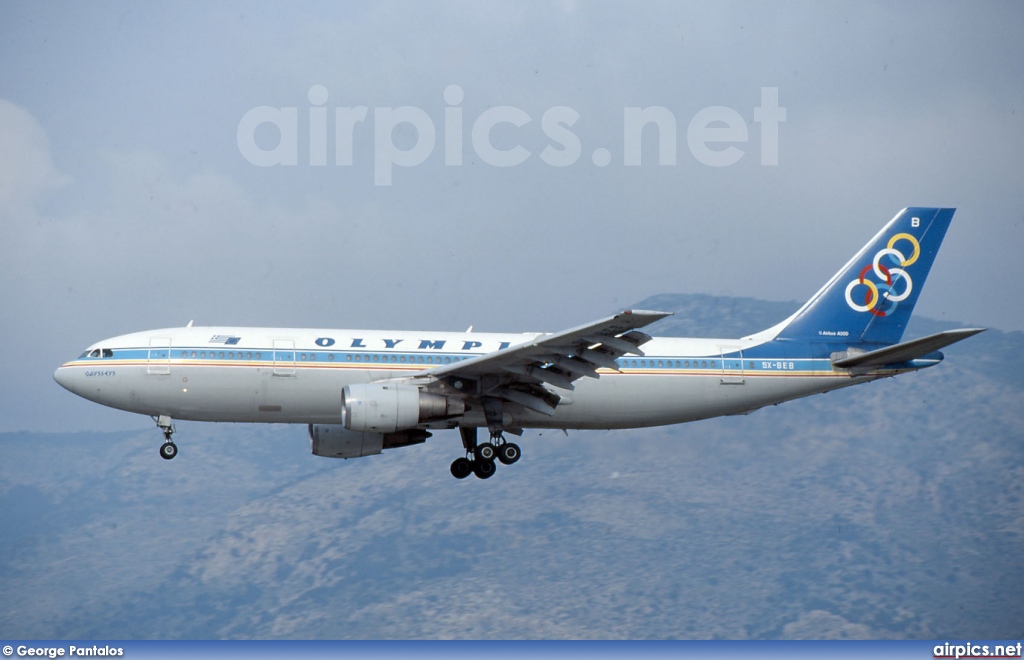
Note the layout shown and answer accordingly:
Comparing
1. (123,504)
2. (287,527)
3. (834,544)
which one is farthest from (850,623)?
(123,504)

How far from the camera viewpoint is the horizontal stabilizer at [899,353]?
3897cm

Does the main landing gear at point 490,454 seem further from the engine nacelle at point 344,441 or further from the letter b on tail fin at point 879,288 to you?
the letter b on tail fin at point 879,288

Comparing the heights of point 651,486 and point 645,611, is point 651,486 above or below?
above

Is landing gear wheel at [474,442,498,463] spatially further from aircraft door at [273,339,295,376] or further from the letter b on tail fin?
the letter b on tail fin

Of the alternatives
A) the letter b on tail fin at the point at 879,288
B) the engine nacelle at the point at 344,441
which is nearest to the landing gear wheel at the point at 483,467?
the engine nacelle at the point at 344,441

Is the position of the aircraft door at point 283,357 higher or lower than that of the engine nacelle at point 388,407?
higher

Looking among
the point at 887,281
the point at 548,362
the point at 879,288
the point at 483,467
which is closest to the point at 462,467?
the point at 483,467

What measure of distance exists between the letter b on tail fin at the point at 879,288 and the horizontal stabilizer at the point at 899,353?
→ 1783mm

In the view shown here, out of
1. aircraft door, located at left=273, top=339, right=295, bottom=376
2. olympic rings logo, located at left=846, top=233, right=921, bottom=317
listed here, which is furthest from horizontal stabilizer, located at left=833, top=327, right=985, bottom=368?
aircraft door, located at left=273, top=339, right=295, bottom=376

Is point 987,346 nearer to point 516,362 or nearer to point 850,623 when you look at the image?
point 850,623

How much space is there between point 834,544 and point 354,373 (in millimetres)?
122679

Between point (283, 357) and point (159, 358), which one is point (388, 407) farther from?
point (159, 358)

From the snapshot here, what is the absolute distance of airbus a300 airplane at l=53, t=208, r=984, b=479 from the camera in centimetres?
3806

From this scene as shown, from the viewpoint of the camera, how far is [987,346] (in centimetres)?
17625
